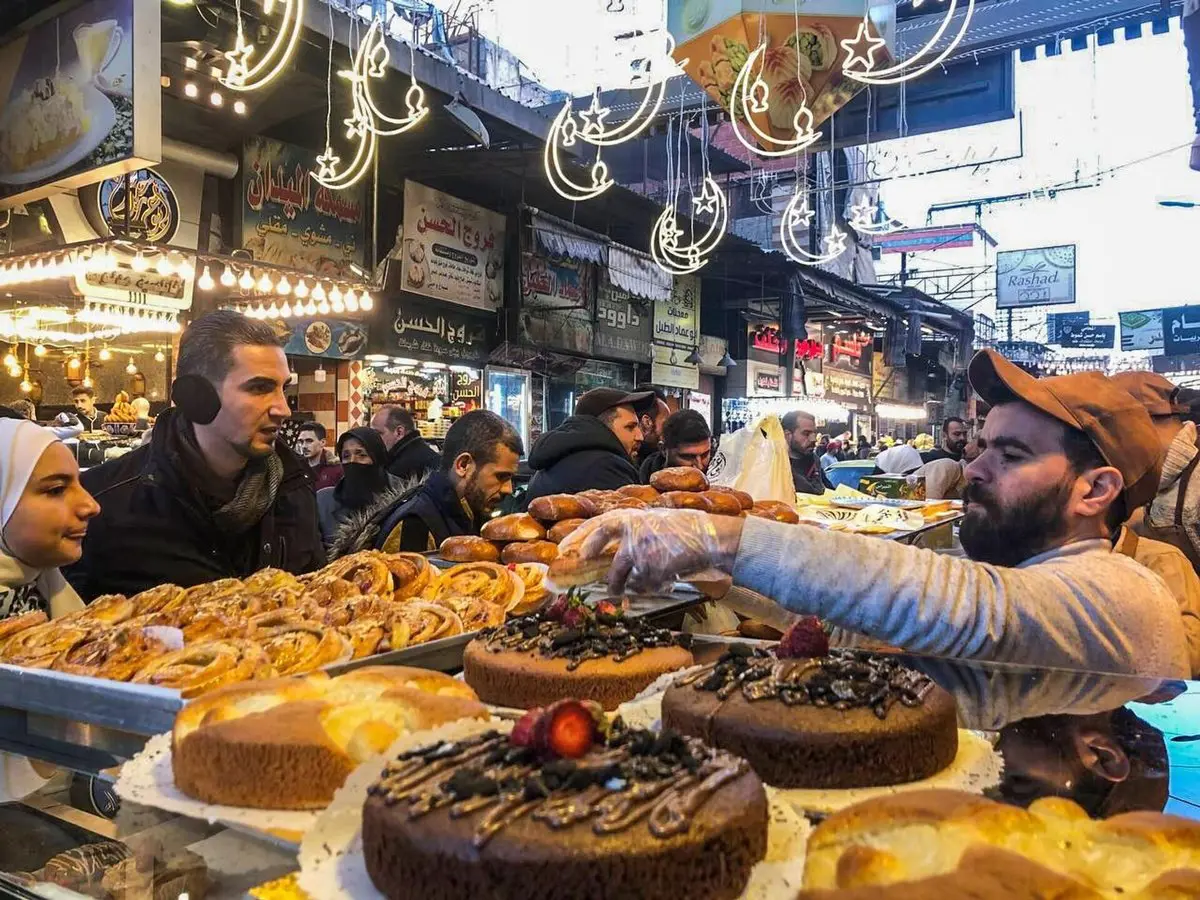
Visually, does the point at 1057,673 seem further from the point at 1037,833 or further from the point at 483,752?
the point at 483,752

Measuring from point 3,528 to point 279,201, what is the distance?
337 inches

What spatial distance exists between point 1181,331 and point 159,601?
31.1m

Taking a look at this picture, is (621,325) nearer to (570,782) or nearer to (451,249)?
(451,249)

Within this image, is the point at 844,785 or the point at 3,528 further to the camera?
the point at 3,528

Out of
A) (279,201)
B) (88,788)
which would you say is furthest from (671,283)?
(88,788)

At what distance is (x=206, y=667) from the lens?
181 centimetres

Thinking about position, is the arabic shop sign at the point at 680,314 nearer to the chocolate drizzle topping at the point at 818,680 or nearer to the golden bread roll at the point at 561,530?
the golden bread roll at the point at 561,530

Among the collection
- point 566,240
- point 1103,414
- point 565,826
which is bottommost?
point 565,826

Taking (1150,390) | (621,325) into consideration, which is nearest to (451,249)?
(621,325)

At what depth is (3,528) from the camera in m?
2.65

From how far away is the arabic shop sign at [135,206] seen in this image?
8.50 meters

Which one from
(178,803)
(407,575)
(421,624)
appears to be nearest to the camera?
(178,803)

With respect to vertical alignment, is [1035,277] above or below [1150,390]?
above

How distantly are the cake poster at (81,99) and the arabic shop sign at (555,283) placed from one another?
8.06 meters
